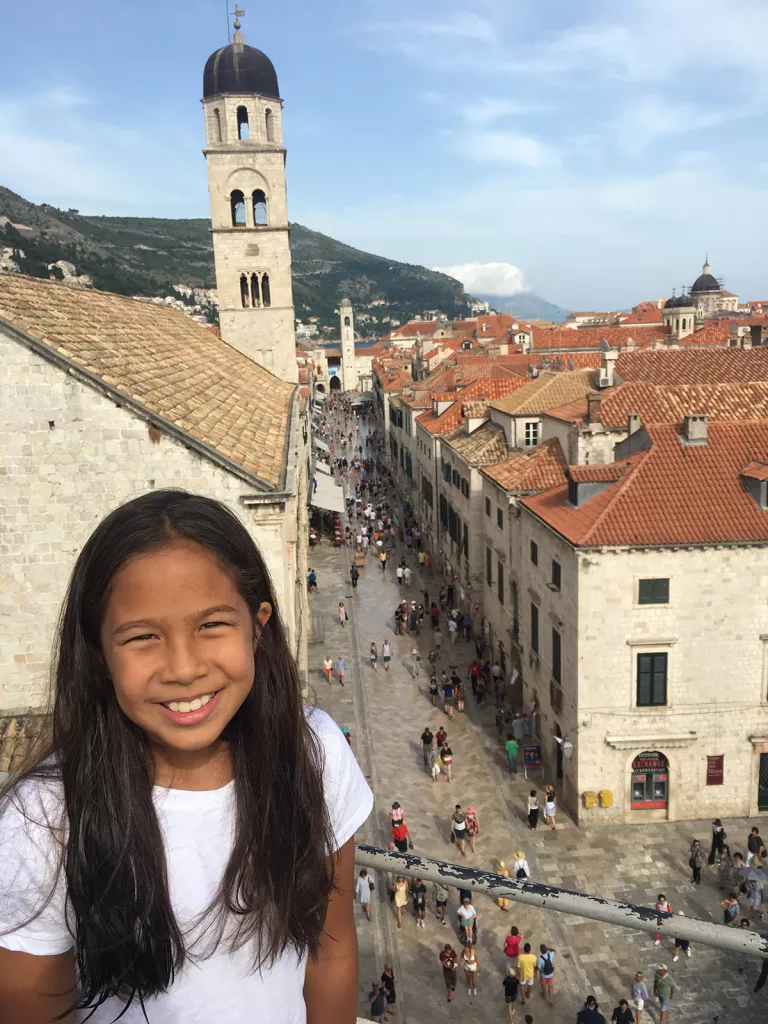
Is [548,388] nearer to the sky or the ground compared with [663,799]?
nearer to the sky

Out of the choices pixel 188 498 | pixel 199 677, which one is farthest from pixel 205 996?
pixel 188 498

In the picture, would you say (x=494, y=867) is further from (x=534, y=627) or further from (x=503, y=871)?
(x=534, y=627)

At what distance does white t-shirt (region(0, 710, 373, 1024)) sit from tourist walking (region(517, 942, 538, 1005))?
1375cm

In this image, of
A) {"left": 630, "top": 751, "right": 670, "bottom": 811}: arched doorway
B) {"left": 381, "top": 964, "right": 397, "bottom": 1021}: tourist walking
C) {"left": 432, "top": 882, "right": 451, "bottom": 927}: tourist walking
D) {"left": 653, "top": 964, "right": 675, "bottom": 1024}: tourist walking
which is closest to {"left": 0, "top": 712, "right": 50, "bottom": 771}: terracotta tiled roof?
{"left": 381, "top": 964, "right": 397, "bottom": 1021}: tourist walking

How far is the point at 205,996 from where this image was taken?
2.31 m

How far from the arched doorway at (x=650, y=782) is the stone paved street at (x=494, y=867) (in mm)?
574

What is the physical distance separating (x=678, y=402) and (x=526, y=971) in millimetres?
18006

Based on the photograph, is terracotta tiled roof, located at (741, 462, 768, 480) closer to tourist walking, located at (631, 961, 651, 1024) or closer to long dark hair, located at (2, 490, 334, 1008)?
tourist walking, located at (631, 961, 651, 1024)

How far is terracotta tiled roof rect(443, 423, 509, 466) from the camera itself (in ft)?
103

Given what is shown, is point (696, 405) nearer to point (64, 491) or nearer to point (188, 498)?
point (64, 491)

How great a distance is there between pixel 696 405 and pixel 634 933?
16045 mm

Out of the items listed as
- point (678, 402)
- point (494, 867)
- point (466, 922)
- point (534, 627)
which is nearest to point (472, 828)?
point (494, 867)

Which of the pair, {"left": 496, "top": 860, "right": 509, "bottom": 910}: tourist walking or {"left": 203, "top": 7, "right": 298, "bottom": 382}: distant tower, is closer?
{"left": 496, "top": 860, "right": 509, "bottom": 910}: tourist walking

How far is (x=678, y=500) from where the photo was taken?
64.3 ft
